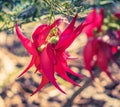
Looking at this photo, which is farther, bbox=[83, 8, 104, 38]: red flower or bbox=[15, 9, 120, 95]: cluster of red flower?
bbox=[83, 8, 104, 38]: red flower

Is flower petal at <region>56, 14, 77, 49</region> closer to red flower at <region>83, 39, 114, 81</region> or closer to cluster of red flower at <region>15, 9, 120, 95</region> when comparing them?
cluster of red flower at <region>15, 9, 120, 95</region>

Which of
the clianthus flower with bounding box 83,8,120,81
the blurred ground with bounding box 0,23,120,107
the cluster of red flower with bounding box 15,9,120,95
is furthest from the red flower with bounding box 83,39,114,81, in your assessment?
the blurred ground with bounding box 0,23,120,107

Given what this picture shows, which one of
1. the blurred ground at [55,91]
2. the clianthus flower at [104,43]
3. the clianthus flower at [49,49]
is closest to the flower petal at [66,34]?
the clianthus flower at [49,49]

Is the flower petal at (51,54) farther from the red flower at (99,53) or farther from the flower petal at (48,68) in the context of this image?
the red flower at (99,53)

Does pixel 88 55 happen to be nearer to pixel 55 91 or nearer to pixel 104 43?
pixel 104 43

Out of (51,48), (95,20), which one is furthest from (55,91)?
(51,48)

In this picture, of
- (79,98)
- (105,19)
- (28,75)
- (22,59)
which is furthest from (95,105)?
(105,19)

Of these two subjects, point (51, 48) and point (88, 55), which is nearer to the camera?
point (51, 48)

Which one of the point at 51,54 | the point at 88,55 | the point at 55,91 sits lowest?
the point at 55,91

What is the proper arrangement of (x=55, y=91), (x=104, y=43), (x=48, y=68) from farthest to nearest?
(x=55, y=91), (x=104, y=43), (x=48, y=68)
